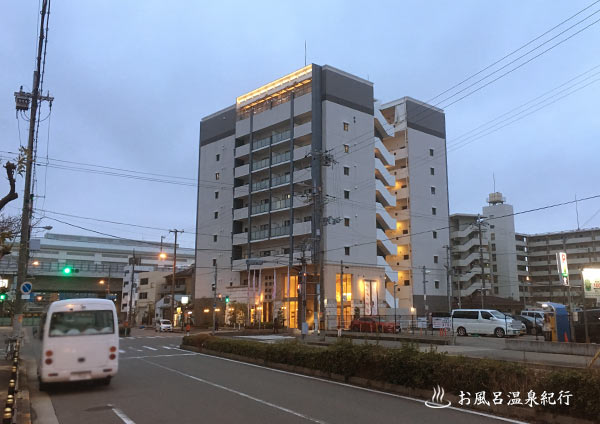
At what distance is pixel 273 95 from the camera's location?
58.5 metres

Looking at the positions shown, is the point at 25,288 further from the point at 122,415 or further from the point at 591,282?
the point at 591,282

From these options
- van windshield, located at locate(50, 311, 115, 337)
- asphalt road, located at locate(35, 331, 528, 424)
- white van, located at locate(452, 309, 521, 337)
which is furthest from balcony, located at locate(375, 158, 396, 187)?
van windshield, located at locate(50, 311, 115, 337)

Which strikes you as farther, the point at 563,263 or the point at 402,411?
the point at 563,263

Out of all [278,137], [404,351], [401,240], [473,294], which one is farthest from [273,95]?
[404,351]

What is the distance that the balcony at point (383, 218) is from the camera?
5588 centimetres

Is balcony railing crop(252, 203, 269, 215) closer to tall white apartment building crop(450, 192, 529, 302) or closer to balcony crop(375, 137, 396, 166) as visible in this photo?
balcony crop(375, 137, 396, 166)

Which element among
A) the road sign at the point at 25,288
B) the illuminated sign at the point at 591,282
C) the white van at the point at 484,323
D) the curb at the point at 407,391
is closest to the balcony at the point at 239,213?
the white van at the point at 484,323

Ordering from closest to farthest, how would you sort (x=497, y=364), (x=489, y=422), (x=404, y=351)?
(x=489, y=422)
(x=497, y=364)
(x=404, y=351)

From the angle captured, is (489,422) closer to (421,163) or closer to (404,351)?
(404,351)

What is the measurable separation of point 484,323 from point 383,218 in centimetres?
2629

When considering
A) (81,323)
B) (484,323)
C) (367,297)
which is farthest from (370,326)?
(81,323)

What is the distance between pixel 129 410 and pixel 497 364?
7.73 metres

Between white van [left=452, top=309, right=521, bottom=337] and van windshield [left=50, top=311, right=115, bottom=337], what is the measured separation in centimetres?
2520

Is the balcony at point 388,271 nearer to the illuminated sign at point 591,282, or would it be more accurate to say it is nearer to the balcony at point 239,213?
the balcony at point 239,213
